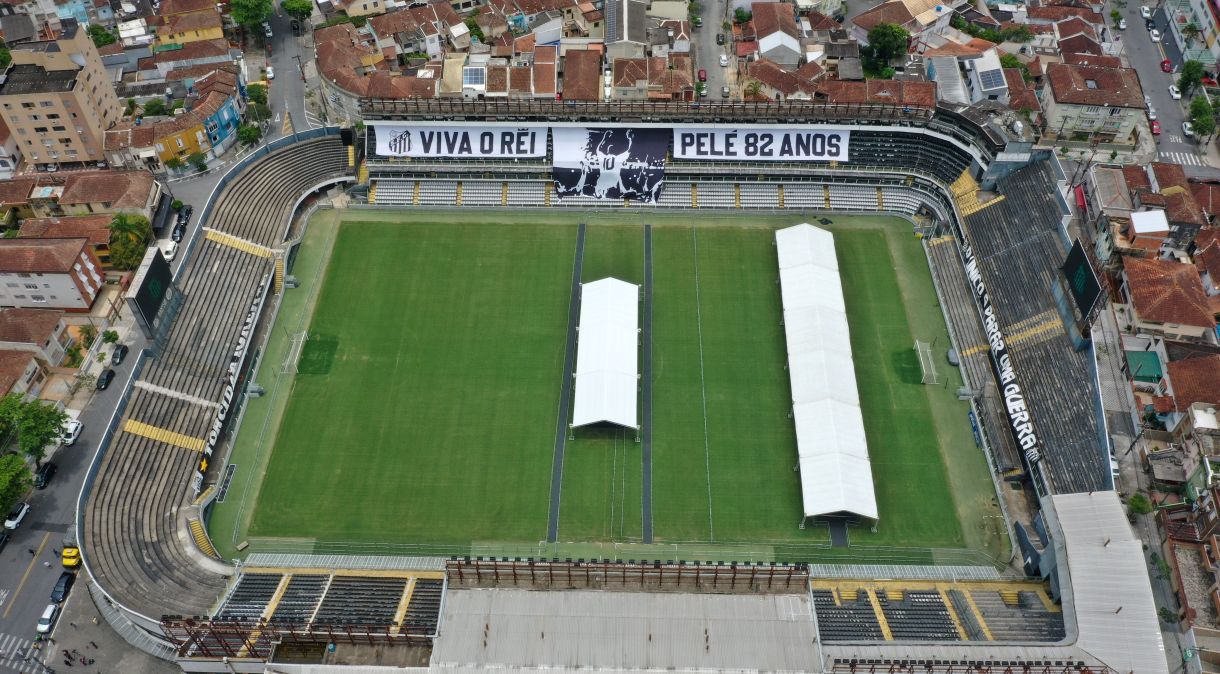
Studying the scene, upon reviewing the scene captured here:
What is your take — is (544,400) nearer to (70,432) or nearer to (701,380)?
(701,380)

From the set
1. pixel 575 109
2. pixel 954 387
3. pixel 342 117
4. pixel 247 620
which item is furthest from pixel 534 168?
pixel 247 620

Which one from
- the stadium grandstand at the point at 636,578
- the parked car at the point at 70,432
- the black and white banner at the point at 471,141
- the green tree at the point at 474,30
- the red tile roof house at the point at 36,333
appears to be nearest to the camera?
the stadium grandstand at the point at 636,578

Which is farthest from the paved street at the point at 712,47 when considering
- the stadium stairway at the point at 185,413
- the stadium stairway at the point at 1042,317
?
the stadium stairway at the point at 185,413

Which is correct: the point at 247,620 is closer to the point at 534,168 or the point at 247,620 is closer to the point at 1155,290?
the point at 534,168

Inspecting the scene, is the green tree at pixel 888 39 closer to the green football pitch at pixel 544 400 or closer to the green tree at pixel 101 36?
the green football pitch at pixel 544 400

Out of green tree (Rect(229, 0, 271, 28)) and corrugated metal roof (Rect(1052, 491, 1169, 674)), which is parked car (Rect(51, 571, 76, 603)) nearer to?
corrugated metal roof (Rect(1052, 491, 1169, 674))

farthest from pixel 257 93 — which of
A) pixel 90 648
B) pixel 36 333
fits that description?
pixel 90 648
